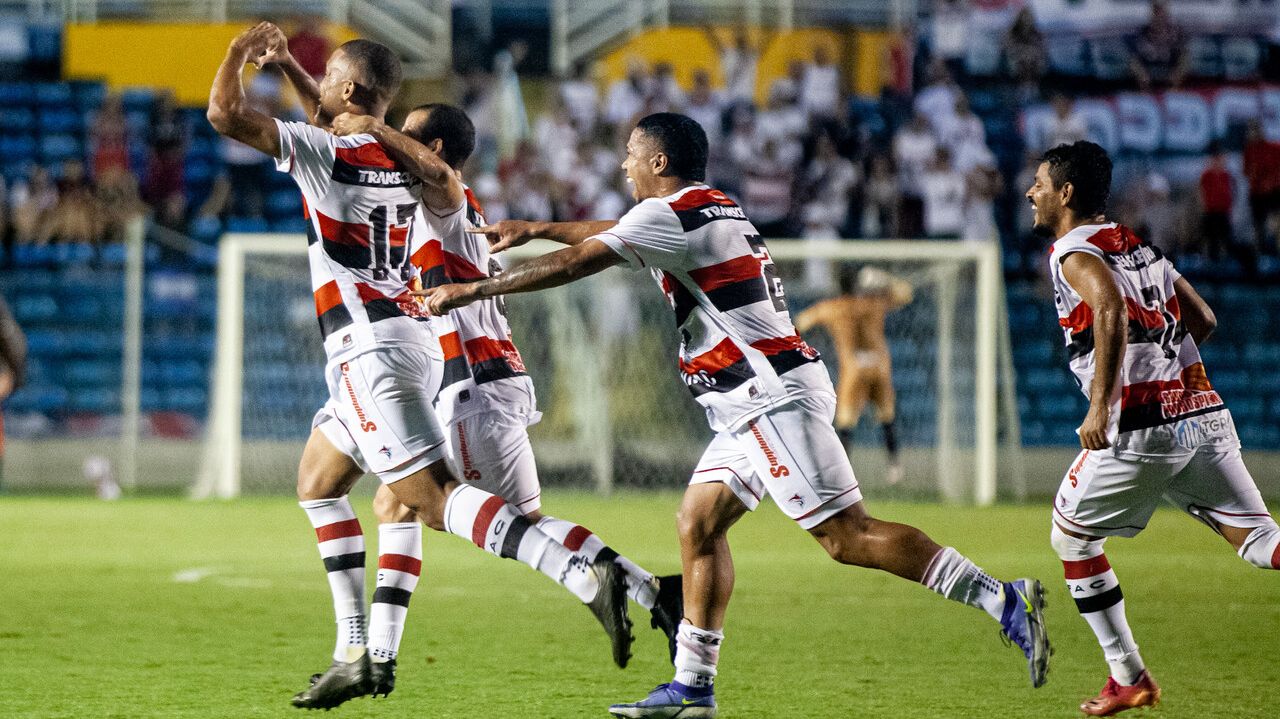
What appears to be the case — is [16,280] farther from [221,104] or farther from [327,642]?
[221,104]

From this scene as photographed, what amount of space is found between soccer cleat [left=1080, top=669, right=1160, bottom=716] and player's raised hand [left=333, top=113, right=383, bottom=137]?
3.53 metres

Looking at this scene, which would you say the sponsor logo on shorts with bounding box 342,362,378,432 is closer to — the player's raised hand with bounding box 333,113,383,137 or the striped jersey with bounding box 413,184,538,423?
the striped jersey with bounding box 413,184,538,423

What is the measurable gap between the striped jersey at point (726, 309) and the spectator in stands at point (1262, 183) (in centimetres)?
1605

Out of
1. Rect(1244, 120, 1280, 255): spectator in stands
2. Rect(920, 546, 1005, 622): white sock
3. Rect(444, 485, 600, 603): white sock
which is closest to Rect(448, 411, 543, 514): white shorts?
Rect(444, 485, 600, 603): white sock

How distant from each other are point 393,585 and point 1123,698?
2.86 meters

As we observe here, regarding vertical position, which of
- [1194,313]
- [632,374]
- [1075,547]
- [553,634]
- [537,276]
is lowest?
[553,634]

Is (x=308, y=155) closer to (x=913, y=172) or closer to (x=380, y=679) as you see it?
(x=380, y=679)

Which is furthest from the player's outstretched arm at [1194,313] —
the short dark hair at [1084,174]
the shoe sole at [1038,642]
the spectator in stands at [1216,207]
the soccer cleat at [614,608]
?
the spectator in stands at [1216,207]

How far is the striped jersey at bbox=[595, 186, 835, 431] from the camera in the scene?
591 cm

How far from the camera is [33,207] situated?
20.0 m

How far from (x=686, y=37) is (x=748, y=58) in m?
1.68

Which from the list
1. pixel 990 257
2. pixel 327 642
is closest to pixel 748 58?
pixel 990 257

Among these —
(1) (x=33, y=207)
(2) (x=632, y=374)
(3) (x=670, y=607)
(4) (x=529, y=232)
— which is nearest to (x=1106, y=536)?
(3) (x=670, y=607)

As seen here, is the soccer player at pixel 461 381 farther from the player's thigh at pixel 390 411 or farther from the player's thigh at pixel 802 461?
the player's thigh at pixel 802 461
